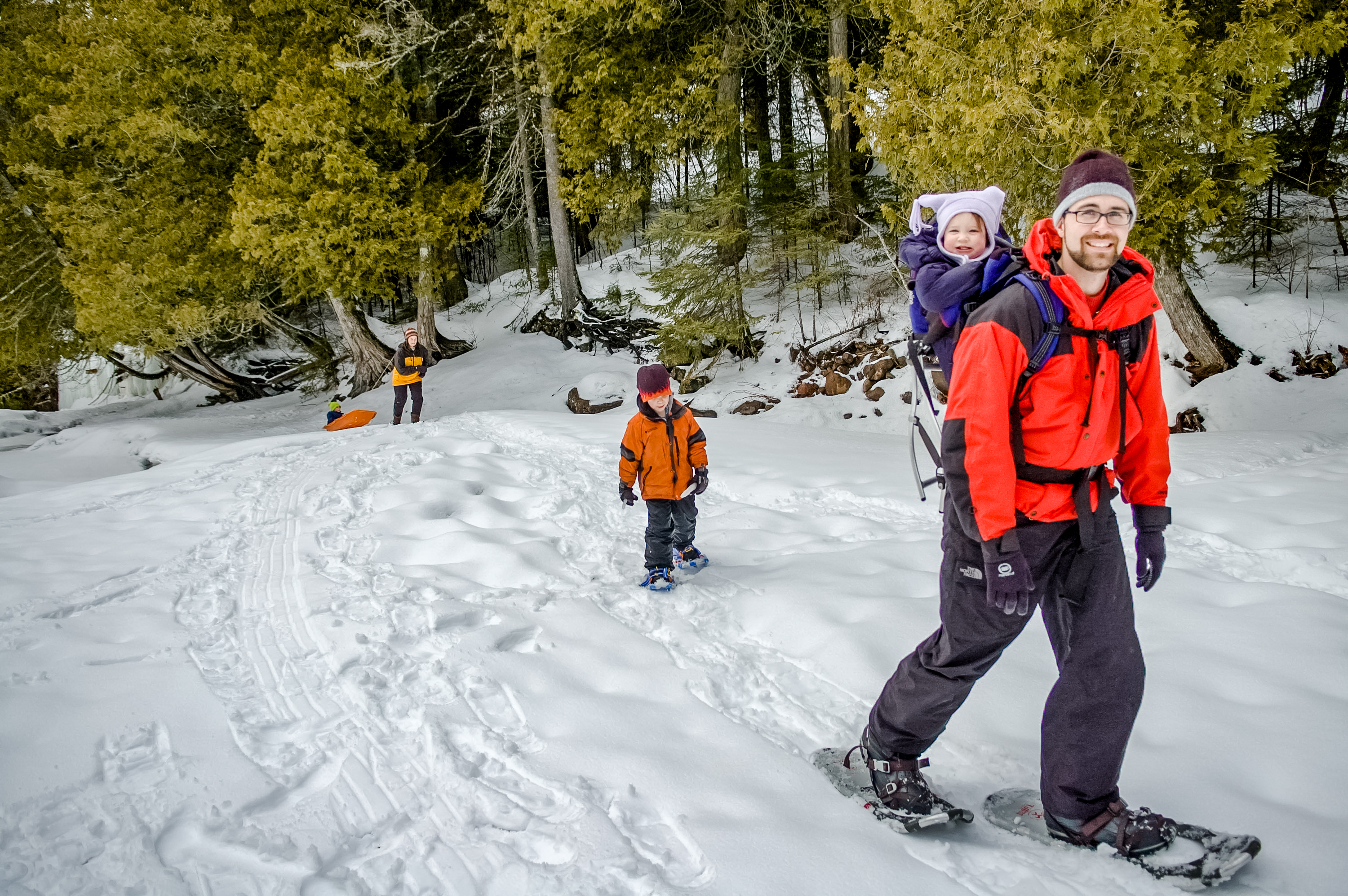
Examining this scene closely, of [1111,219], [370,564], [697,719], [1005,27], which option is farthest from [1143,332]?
[1005,27]

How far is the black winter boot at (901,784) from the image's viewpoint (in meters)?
2.40

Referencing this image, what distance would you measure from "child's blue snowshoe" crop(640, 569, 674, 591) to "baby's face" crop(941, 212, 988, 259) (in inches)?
108

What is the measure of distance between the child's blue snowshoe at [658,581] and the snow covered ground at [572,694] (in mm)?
104

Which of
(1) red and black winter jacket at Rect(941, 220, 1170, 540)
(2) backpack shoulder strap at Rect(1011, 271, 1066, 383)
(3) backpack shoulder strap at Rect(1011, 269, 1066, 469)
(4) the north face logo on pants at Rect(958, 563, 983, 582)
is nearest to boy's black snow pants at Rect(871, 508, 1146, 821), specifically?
(4) the north face logo on pants at Rect(958, 563, 983, 582)

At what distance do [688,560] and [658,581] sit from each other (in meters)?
0.33

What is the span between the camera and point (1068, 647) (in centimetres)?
227

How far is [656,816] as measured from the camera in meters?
2.48

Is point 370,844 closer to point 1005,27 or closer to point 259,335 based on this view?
point 1005,27

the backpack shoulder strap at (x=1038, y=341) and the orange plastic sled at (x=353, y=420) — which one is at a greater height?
the backpack shoulder strap at (x=1038, y=341)

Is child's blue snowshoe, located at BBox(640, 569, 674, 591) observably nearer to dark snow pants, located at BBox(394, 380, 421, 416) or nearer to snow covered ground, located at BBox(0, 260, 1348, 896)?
snow covered ground, located at BBox(0, 260, 1348, 896)

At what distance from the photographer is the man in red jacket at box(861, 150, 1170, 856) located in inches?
81.8

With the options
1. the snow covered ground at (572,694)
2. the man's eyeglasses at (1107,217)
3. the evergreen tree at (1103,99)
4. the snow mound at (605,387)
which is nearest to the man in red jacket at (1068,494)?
the man's eyeglasses at (1107,217)

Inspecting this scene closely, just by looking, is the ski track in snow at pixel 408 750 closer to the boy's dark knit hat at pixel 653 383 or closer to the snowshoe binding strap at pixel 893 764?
the snowshoe binding strap at pixel 893 764

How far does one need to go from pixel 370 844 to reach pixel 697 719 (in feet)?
4.36
